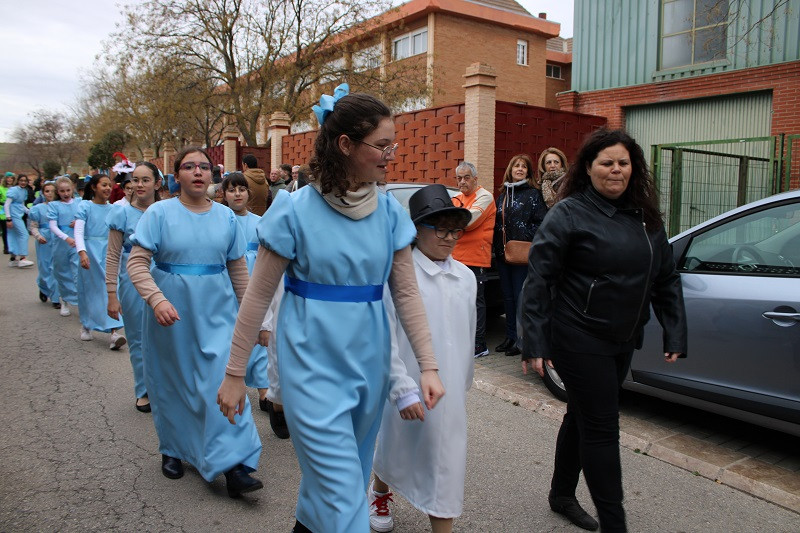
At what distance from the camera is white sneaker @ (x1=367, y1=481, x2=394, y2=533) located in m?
3.42

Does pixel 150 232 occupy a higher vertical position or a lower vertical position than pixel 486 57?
lower

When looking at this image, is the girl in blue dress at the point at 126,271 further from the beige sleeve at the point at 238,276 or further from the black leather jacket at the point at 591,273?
the black leather jacket at the point at 591,273

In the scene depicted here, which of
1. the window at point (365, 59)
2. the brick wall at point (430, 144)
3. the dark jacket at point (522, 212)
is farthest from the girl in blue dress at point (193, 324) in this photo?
the window at point (365, 59)

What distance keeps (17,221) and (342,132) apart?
1650 centimetres

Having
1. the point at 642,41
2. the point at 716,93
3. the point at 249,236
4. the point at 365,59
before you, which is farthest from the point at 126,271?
the point at 365,59

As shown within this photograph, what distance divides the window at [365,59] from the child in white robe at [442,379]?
24.2 m

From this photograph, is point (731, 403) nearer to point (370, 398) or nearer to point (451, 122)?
point (370, 398)

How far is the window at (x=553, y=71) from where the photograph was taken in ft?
122

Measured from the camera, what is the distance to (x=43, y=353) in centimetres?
762

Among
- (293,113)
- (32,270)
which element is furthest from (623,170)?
(293,113)

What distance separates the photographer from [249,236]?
6.04 meters

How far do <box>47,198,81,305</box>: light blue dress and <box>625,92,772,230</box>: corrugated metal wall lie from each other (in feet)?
27.2

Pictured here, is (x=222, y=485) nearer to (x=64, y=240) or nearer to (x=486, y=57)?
(x=64, y=240)

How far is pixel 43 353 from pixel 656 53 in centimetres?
1295
